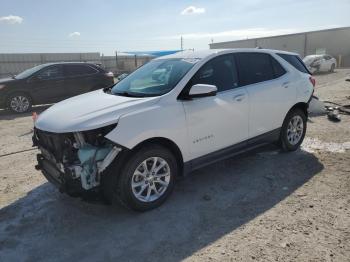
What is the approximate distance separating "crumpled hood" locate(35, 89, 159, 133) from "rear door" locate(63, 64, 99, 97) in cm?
815

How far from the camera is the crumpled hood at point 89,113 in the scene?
3.47 meters

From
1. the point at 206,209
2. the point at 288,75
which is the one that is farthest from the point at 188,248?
the point at 288,75

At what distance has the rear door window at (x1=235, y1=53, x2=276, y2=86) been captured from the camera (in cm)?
480

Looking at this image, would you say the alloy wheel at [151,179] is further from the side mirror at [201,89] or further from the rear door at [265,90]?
the rear door at [265,90]

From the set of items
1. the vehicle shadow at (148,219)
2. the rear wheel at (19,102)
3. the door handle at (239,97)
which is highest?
the door handle at (239,97)

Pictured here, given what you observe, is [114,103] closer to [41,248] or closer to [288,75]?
[41,248]

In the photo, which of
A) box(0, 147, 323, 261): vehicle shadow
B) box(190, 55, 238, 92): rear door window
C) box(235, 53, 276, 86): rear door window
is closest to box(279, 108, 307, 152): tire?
box(0, 147, 323, 261): vehicle shadow

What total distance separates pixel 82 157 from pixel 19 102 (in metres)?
9.01

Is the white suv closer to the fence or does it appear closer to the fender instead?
the fender

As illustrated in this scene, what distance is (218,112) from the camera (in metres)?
4.30

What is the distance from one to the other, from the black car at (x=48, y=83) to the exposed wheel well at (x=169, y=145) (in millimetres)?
8878

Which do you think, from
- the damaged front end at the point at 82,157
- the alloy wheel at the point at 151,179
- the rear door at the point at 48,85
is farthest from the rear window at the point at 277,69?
the rear door at the point at 48,85

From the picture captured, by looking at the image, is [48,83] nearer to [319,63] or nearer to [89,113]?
[89,113]

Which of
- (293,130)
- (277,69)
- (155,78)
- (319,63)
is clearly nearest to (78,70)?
(155,78)
